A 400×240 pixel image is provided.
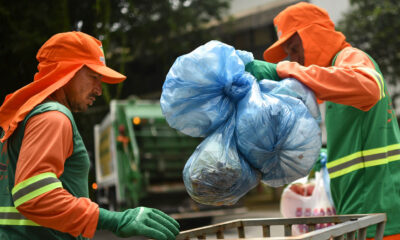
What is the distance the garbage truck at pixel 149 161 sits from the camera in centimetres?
1002

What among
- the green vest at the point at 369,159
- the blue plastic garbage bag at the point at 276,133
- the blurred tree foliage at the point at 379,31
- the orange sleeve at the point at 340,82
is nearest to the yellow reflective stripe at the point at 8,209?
the blue plastic garbage bag at the point at 276,133

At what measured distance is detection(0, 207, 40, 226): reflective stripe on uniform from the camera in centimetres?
227

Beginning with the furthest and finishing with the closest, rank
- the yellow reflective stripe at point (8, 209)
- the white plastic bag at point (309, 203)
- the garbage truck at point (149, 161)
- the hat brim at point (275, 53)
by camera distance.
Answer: the garbage truck at point (149, 161)
the white plastic bag at point (309, 203)
the hat brim at point (275, 53)
the yellow reflective stripe at point (8, 209)

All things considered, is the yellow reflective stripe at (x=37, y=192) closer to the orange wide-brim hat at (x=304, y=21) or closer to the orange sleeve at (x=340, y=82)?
the orange sleeve at (x=340, y=82)

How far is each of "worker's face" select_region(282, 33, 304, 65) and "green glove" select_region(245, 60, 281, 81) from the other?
0.44 m

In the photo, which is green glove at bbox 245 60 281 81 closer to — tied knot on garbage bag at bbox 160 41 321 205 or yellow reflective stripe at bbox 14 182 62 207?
tied knot on garbage bag at bbox 160 41 321 205

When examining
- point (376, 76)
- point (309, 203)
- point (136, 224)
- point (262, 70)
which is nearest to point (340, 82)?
point (376, 76)

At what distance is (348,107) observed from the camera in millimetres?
2842

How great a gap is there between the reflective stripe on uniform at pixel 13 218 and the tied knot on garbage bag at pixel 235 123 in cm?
69

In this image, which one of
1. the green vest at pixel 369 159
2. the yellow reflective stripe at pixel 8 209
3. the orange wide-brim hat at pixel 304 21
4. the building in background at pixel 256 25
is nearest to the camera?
the yellow reflective stripe at pixel 8 209

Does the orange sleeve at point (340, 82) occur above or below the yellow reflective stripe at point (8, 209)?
above

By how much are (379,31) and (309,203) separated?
34.9 ft

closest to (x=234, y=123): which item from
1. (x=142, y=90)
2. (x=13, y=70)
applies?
(x=13, y=70)

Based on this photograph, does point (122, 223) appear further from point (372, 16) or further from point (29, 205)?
point (372, 16)
